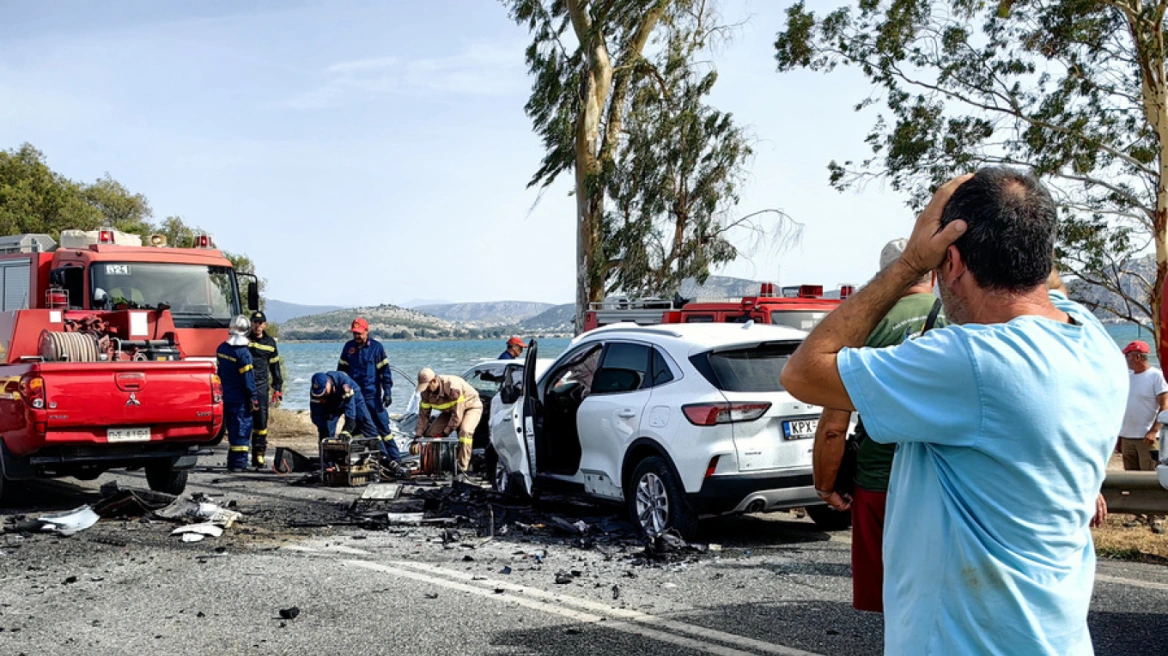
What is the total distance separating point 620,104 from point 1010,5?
27.4 feet

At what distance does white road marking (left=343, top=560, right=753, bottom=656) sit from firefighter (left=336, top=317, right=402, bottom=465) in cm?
641

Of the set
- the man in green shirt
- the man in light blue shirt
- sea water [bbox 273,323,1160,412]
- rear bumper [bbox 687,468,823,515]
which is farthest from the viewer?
sea water [bbox 273,323,1160,412]

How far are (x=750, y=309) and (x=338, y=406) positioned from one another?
5.38 m

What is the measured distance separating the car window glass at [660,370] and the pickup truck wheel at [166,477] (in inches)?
218

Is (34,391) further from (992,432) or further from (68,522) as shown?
(992,432)

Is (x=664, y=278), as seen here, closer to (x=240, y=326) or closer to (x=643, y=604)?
(x=240, y=326)

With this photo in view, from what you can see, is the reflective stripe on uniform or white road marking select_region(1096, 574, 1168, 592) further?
the reflective stripe on uniform

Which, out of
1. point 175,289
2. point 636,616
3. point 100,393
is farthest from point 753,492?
point 175,289

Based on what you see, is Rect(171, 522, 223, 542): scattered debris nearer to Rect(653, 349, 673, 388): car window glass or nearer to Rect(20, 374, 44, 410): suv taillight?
Rect(20, 374, 44, 410): suv taillight

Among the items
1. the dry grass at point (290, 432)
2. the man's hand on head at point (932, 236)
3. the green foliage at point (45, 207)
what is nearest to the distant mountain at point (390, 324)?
the green foliage at point (45, 207)

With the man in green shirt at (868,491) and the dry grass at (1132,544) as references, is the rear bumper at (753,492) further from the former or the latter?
the man in green shirt at (868,491)

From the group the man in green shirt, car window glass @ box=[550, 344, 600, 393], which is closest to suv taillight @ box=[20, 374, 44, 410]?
car window glass @ box=[550, 344, 600, 393]

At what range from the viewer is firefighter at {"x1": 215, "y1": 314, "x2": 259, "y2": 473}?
1440cm

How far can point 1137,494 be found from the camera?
23.8 feet
